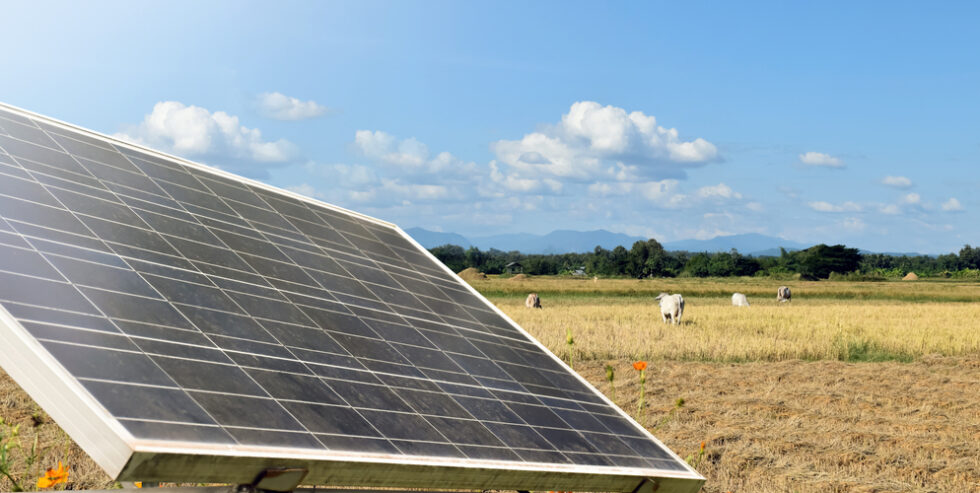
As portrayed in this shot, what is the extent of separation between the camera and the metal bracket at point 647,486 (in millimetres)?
6391

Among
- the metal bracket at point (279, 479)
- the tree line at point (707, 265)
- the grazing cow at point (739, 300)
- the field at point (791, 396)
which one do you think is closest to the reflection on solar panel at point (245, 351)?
the metal bracket at point (279, 479)

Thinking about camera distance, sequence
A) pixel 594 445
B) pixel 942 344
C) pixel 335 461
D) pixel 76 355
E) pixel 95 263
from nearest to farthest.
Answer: pixel 76 355 < pixel 335 461 < pixel 95 263 < pixel 594 445 < pixel 942 344

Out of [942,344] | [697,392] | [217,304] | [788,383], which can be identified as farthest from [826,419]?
[942,344]

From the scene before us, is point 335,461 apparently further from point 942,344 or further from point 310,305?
point 942,344

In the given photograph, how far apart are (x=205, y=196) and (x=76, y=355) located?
473cm

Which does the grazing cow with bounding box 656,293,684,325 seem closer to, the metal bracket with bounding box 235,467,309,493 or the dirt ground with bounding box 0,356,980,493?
the dirt ground with bounding box 0,356,980,493

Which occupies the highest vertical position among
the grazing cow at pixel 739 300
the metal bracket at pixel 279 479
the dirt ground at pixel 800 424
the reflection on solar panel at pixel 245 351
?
the reflection on solar panel at pixel 245 351

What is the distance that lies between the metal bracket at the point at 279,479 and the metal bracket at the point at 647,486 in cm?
313

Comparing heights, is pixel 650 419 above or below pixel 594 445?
below

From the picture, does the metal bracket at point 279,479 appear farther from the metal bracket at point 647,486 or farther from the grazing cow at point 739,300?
the grazing cow at point 739,300

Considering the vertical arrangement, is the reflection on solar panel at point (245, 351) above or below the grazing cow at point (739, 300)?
above

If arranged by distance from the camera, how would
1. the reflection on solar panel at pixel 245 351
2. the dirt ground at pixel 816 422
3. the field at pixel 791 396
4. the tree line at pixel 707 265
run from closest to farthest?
the reflection on solar panel at pixel 245 351 < the dirt ground at pixel 816 422 < the field at pixel 791 396 < the tree line at pixel 707 265

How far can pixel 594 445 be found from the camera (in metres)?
6.57

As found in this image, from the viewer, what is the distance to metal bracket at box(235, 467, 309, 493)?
4.18 meters
